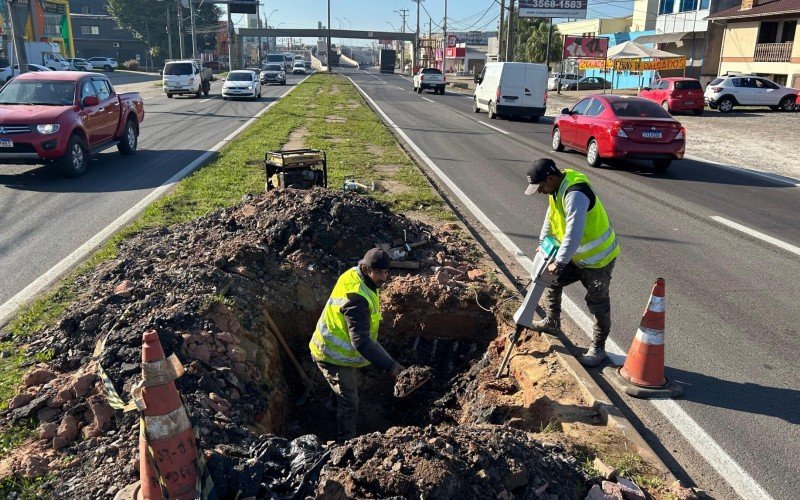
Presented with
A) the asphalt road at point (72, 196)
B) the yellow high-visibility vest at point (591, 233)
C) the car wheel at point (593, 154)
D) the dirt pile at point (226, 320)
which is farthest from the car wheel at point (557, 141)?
the yellow high-visibility vest at point (591, 233)

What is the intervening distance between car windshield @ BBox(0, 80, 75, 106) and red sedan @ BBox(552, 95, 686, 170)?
11461mm

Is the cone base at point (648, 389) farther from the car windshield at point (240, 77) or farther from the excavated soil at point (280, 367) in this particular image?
the car windshield at point (240, 77)

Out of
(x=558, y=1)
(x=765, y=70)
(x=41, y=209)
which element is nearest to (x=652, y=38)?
(x=765, y=70)

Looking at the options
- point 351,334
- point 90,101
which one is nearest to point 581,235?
point 351,334

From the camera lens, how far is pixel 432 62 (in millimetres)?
96500

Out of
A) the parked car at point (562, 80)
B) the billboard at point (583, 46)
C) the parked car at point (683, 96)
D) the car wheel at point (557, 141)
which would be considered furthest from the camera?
the parked car at point (562, 80)

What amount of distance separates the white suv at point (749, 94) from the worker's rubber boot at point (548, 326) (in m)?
30.2

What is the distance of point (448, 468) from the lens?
3.34 m

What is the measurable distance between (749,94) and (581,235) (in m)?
31.4

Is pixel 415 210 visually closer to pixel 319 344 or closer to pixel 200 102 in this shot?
pixel 319 344

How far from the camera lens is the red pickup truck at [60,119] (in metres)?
12.0

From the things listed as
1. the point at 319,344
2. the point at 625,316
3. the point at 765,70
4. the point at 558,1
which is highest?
the point at 558,1

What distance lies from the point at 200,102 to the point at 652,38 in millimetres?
30632

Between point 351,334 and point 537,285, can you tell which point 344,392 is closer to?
point 351,334
